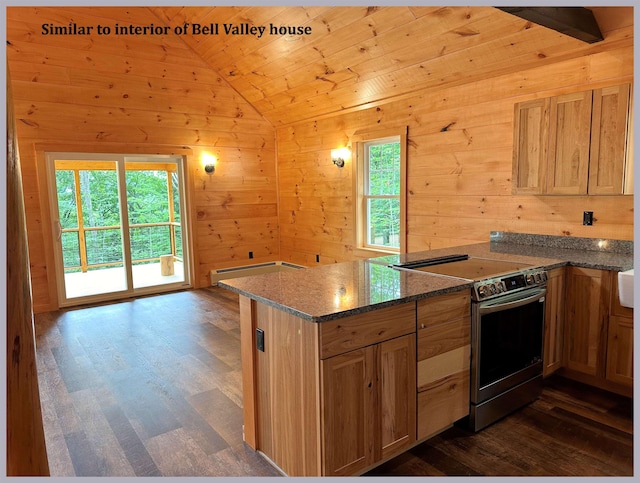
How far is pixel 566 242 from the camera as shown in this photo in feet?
12.0

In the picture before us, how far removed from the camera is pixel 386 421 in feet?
7.06

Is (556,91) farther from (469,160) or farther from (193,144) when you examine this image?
(193,144)

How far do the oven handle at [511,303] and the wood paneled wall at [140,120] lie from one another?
15.3 ft

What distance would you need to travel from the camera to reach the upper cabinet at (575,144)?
2.95m

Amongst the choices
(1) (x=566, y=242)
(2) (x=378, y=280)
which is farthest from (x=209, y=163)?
(1) (x=566, y=242)

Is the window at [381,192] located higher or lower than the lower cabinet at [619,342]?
higher

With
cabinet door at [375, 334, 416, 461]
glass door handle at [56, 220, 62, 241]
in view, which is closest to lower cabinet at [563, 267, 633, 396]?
cabinet door at [375, 334, 416, 461]

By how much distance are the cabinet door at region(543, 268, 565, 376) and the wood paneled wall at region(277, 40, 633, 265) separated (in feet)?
2.54

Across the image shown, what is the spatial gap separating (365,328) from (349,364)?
0.17m

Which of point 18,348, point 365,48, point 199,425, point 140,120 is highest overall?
point 365,48

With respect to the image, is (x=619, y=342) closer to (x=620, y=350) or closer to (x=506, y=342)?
(x=620, y=350)

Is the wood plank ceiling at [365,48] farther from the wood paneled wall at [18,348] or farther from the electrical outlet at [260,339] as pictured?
the wood paneled wall at [18,348]

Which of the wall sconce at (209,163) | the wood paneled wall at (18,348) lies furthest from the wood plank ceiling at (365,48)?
the wood paneled wall at (18,348)

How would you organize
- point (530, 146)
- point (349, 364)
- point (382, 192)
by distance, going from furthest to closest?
point (382, 192)
point (530, 146)
point (349, 364)
